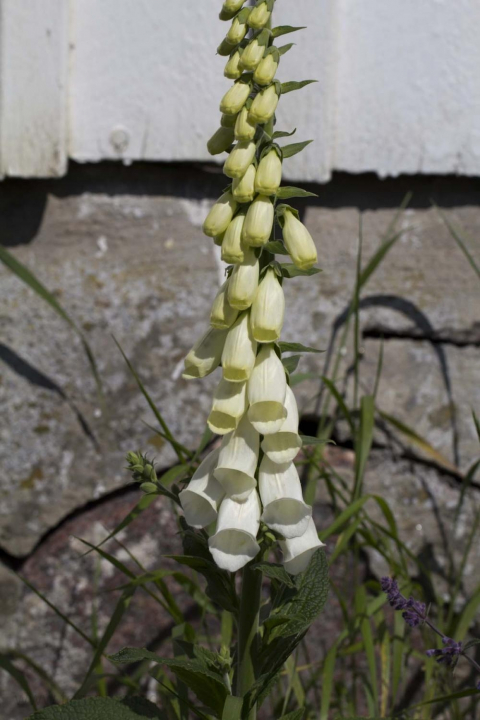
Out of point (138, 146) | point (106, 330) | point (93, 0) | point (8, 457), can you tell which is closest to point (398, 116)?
point (138, 146)

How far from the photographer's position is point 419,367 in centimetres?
210

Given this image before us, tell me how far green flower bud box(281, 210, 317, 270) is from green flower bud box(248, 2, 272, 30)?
243 mm

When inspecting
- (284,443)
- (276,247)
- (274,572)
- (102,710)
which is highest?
(276,247)

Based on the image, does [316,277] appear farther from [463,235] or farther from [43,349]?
[43,349]

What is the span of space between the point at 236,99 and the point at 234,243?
0.18 meters

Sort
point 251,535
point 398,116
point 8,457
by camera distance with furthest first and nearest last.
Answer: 1. point 398,116
2. point 8,457
3. point 251,535

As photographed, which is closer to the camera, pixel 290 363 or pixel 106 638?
pixel 290 363

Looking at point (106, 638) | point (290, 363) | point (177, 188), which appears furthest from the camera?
point (177, 188)

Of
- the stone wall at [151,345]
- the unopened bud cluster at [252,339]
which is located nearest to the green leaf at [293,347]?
the unopened bud cluster at [252,339]

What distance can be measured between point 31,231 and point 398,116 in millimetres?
1099

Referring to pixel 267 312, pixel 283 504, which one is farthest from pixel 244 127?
pixel 283 504

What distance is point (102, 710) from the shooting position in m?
0.96

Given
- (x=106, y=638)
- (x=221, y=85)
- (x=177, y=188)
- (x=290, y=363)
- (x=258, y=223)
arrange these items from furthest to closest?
(x=177, y=188) → (x=221, y=85) → (x=106, y=638) → (x=290, y=363) → (x=258, y=223)

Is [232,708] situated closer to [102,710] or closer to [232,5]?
[102,710]
